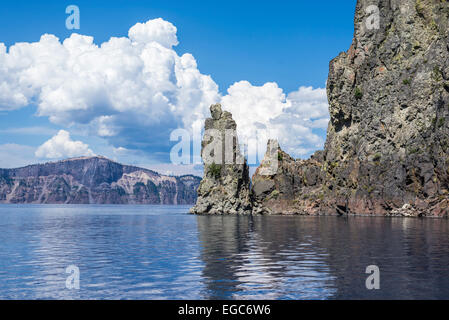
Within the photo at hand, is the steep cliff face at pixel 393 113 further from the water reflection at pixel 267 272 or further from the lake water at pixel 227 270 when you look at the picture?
the water reflection at pixel 267 272

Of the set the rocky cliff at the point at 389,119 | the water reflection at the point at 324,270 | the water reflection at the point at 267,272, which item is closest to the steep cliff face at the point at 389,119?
the rocky cliff at the point at 389,119

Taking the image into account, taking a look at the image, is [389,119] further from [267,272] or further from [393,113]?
[267,272]

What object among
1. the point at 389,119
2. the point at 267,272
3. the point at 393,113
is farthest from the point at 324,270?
the point at 389,119

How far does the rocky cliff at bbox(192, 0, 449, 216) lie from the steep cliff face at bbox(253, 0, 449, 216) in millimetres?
319

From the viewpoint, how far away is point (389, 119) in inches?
6432

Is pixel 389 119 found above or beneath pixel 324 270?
above

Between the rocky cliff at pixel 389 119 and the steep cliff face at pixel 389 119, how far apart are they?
12.6 inches

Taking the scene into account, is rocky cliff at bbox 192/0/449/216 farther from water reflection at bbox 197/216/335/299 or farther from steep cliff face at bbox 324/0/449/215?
water reflection at bbox 197/216/335/299

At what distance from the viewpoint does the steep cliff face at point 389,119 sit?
144m

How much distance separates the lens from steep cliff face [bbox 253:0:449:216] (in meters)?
144

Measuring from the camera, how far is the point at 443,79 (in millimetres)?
145625

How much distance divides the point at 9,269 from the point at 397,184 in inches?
5410

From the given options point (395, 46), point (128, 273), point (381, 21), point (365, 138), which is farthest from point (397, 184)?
point (128, 273)
